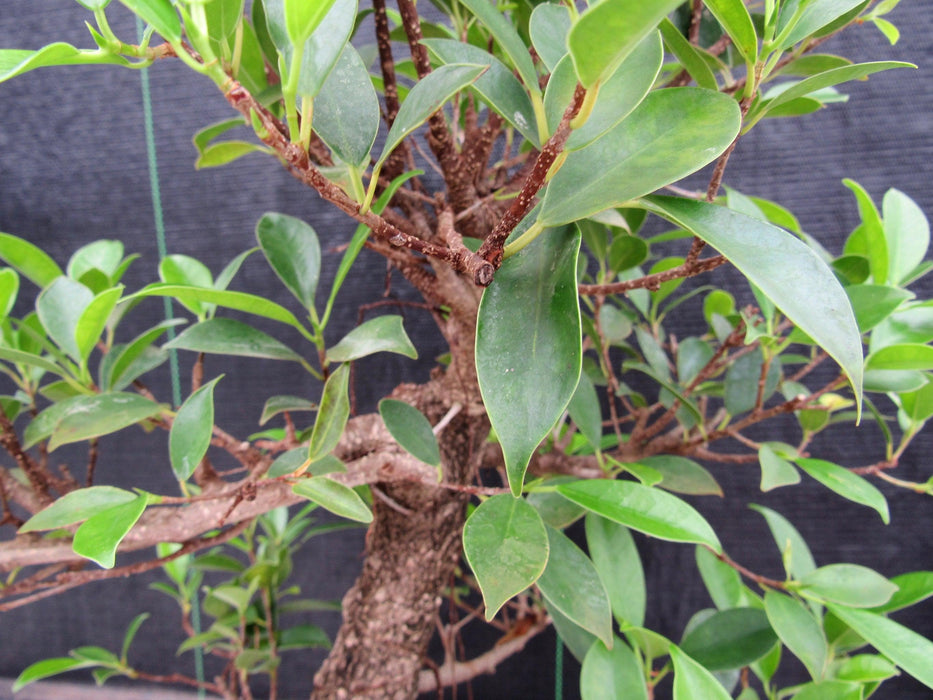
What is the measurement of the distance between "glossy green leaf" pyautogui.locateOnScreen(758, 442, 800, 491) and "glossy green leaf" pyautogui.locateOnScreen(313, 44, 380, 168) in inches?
15.6

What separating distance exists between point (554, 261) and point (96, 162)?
1227 millimetres

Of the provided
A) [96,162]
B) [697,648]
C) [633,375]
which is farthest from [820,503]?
[96,162]

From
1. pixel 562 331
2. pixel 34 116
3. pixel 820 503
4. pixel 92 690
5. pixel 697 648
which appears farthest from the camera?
pixel 92 690

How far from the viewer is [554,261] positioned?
30 centimetres

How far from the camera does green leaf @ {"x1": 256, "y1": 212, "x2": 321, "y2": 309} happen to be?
540 millimetres

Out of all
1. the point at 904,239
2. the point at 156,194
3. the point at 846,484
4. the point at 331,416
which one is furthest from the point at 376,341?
the point at 156,194

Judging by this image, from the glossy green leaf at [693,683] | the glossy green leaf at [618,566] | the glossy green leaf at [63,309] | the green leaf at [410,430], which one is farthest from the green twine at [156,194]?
the glossy green leaf at [693,683]

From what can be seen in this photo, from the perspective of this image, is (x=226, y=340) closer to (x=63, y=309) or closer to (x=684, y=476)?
(x=63, y=309)

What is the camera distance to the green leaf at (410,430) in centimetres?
49

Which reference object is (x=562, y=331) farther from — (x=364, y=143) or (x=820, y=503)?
(x=820, y=503)

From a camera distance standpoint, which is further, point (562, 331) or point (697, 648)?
point (697, 648)

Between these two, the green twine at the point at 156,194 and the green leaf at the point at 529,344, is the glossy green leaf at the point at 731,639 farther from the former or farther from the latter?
the green twine at the point at 156,194

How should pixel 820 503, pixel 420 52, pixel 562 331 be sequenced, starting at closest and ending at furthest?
pixel 562 331, pixel 420 52, pixel 820 503

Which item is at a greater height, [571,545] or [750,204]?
[750,204]
